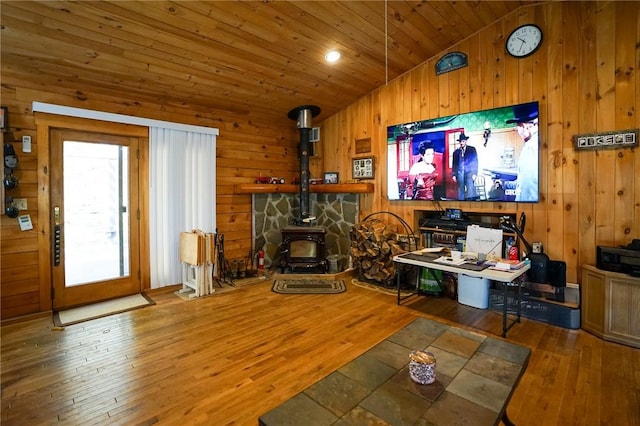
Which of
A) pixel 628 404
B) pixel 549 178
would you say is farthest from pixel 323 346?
pixel 549 178

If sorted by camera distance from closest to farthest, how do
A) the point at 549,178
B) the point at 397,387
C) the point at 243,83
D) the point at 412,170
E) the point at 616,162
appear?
the point at 397,387 < the point at 616,162 < the point at 549,178 < the point at 243,83 < the point at 412,170

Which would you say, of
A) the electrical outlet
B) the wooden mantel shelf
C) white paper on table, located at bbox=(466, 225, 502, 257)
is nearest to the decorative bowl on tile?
white paper on table, located at bbox=(466, 225, 502, 257)

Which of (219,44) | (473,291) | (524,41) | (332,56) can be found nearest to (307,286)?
(473,291)

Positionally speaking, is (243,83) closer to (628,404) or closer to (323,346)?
(323,346)

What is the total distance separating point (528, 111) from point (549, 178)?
30.2 inches

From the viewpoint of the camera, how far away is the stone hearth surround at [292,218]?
17.0ft

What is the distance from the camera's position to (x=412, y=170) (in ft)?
14.4

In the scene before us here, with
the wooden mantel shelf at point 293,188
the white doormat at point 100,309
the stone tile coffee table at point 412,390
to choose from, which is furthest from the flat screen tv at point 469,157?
the white doormat at point 100,309

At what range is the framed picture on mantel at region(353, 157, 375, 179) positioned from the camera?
489 cm

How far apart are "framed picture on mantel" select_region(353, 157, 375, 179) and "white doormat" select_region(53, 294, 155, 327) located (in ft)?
11.1

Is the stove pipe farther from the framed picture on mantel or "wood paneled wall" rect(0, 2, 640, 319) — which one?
"wood paneled wall" rect(0, 2, 640, 319)

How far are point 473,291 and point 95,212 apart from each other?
4587mm

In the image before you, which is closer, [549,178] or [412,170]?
[549,178]

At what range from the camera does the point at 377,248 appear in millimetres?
4320
